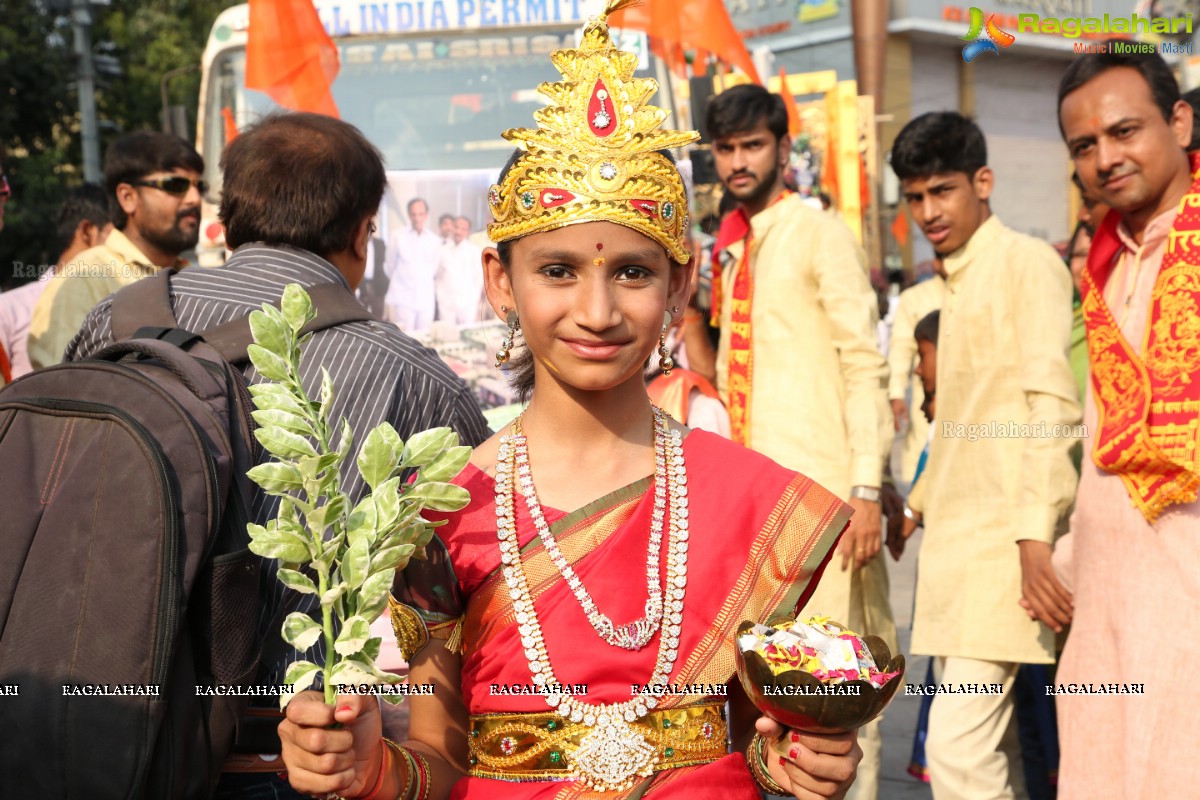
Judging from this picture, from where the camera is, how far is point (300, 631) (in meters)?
1.69

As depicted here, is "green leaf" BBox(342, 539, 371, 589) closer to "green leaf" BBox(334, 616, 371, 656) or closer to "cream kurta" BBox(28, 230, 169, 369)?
"green leaf" BBox(334, 616, 371, 656)

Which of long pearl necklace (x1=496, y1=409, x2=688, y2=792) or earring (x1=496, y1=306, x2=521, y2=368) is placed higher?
earring (x1=496, y1=306, x2=521, y2=368)

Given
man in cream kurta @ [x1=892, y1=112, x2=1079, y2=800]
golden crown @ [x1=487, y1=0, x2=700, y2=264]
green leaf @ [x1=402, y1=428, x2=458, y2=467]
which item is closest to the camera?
green leaf @ [x1=402, y1=428, x2=458, y2=467]

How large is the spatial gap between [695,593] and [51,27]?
19985 mm

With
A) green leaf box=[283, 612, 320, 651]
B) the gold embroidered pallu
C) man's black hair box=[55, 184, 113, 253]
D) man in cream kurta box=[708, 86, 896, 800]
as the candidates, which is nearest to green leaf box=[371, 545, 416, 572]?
green leaf box=[283, 612, 320, 651]

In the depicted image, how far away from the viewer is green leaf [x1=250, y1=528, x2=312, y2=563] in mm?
1653

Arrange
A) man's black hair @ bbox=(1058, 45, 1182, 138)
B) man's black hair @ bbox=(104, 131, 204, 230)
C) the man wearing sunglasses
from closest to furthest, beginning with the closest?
man's black hair @ bbox=(1058, 45, 1182, 138) → the man wearing sunglasses → man's black hair @ bbox=(104, 131, 204, 230)

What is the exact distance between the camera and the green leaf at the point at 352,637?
1642 millimetres

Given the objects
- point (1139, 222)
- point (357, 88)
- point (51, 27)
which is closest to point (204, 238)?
point (357, 88)

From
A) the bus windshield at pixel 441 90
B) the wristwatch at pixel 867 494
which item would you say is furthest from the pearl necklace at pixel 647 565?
the bus windshield at pixel 441 90

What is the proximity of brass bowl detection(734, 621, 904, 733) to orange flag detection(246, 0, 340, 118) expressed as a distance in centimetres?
473

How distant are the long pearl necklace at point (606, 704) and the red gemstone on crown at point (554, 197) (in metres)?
0.42

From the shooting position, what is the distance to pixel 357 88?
6.59m

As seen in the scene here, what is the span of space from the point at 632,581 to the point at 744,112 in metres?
3.07
